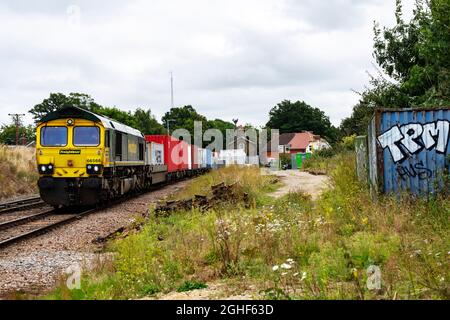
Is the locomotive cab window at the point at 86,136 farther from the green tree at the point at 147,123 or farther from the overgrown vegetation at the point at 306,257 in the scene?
the green tree at the point at 147,123

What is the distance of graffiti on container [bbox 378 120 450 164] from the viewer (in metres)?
11.1

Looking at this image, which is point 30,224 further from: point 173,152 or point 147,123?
point 147,123

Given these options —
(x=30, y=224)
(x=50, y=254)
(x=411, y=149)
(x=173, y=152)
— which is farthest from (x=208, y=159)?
(x=50, y=254)

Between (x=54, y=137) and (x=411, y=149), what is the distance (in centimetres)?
1138

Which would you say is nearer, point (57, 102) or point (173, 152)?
point (173, 152)

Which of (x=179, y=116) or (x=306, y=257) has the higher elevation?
(x=179, y=116)

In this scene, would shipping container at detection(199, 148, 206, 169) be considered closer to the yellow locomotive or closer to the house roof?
the yellow locomotive

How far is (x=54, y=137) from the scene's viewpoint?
17703mm

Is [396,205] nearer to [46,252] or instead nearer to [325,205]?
[325,205]

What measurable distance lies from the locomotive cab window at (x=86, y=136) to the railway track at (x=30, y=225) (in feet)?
7.07

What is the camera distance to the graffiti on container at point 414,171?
11102 millimetres

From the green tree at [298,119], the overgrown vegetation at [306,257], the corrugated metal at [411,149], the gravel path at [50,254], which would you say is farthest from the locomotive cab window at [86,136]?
the green tree at [298,119]

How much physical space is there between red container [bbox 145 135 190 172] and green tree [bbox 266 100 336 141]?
3175 inches

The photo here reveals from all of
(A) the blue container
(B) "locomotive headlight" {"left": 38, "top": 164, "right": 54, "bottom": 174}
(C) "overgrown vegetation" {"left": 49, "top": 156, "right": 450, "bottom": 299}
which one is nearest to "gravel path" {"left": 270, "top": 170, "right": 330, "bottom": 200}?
(C) "overgrown vegetation" {"left": 49, "top": 156, "right": 450, "bottom": 299}
